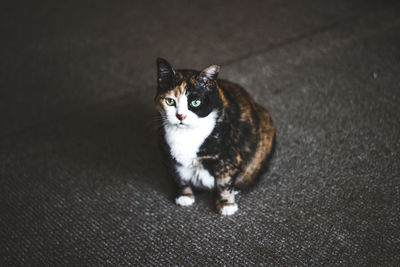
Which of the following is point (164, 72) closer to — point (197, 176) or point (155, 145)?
point (197, 176)

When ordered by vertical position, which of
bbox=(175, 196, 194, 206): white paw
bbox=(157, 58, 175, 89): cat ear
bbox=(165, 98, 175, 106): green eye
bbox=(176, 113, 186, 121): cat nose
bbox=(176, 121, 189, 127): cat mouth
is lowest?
bbox=(175, 196, 194, 206): white paw

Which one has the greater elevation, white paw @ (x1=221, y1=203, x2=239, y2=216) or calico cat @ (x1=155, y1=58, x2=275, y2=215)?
calico cat @ (x1=155, y1=58, x2=275, y2=215)

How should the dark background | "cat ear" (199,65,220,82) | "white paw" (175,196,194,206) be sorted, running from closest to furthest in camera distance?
"cat ear" (199,65,220,82)
the dark background
"white paw" (175,196,194,206)

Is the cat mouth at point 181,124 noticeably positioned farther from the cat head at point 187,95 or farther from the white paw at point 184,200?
the white paw at point 184,200

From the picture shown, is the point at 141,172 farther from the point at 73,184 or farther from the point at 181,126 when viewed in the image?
the point at 181,126

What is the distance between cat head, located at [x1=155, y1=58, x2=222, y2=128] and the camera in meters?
1.06

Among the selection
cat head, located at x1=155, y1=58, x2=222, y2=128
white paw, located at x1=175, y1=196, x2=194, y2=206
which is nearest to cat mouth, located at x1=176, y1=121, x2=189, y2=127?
cat head, located at x1=155, y1=58, x2=222, y2=128

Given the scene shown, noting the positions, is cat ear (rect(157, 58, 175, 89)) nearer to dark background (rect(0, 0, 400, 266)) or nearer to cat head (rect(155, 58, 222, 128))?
cat head (rect(155, 58, 222, 128))

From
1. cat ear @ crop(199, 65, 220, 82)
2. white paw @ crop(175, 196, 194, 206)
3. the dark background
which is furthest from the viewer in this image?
white paw @ crop(175, 196, 194, 206)

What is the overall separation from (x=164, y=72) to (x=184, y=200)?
504mm

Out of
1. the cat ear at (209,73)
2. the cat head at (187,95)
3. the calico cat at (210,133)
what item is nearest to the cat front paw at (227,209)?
the calico cat at (210,133)

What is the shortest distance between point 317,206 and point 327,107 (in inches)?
22.1

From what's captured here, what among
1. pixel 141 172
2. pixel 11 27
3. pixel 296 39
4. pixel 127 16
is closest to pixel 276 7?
pixel 296 39

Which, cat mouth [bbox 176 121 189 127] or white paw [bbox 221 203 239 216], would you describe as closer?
cat mouth [bbox 176 121 189 127]
